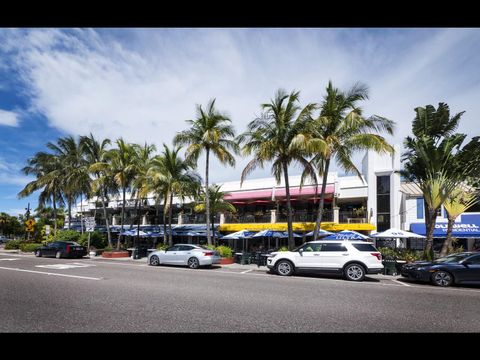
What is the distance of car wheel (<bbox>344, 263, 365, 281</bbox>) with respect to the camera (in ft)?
42.5

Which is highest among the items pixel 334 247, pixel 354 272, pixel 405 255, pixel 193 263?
pixel 334 247

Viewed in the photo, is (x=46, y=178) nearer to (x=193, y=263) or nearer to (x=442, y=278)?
(x=193, y=263)

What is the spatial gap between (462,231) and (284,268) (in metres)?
15.4

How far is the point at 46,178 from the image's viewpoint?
3350 cm

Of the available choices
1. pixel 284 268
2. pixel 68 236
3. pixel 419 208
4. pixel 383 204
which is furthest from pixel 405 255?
pixel 68 236

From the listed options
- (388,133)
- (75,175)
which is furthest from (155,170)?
(388,133)

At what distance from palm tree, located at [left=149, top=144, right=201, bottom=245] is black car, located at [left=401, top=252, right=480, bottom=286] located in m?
16.5

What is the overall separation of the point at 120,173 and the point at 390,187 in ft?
73.9

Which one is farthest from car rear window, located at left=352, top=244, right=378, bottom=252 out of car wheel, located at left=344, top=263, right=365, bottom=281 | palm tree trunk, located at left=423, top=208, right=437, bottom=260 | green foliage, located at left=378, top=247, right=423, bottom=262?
palm tree trunk, located at left=423, top=208, right=437, bottom=260

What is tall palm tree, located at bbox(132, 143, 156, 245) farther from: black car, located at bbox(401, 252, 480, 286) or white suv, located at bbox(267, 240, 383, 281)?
black car, located at bbox(401, 252, 480, 286)

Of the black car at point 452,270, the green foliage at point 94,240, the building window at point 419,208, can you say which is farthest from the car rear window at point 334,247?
the green foliage at point 94,240
